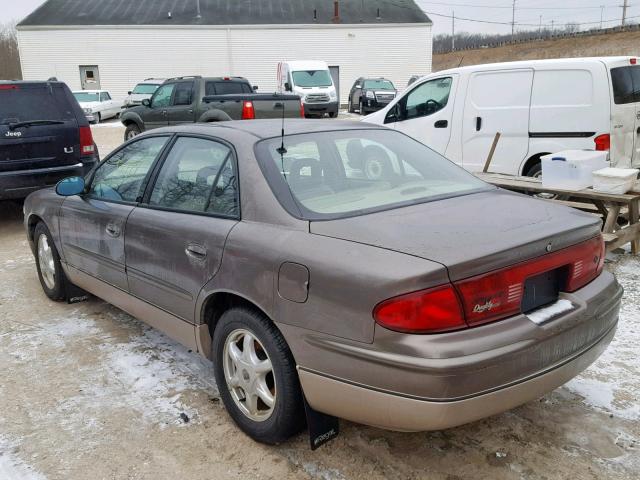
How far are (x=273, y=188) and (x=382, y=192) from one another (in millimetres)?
595

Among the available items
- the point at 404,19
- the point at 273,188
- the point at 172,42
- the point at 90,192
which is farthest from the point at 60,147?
the point at 404,19

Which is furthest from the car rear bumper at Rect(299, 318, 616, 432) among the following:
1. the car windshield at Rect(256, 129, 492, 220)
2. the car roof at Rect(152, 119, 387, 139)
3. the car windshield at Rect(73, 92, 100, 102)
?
the car windshield at Rect(73, 92, 100, 102)

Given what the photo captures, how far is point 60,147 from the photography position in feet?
23.5

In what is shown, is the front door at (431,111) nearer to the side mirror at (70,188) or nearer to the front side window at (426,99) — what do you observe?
the front side window at (426,99)

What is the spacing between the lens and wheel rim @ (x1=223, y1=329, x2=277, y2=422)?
8.80ft

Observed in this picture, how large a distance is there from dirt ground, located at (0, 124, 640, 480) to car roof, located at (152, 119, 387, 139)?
4.83 ft

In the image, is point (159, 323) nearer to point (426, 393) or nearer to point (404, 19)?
point (426, 393)

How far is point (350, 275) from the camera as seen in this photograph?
2.22 metres

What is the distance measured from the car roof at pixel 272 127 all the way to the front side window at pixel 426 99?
198 inches

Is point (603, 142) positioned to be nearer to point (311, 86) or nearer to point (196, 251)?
point (196, 251)

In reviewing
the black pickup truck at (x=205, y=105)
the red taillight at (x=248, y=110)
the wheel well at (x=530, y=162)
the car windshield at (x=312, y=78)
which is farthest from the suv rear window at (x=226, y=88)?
the car windshield at (x=312, y=78)

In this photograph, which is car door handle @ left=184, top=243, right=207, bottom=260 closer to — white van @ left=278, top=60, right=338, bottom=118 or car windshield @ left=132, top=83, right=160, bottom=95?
white van @ left=278, top=60, right=338, bottom=118

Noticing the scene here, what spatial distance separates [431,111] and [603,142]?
2606mm

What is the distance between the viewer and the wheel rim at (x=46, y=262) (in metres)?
4.75
